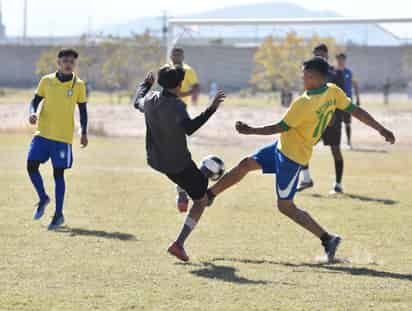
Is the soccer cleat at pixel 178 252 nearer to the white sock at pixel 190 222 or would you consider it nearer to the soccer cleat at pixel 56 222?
the white sock at pixel 190 222

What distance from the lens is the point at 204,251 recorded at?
9492 millimetres

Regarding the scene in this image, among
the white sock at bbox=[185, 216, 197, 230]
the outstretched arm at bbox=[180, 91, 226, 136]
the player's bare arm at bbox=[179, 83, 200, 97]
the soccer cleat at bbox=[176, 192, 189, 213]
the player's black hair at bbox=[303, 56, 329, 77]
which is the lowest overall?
the soccer cleat at bbox=[176, 192, 189, 213]

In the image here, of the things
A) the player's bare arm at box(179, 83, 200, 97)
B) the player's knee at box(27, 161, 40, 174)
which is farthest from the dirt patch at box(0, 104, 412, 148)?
the player's knee at box(27, 161, 40, 174)

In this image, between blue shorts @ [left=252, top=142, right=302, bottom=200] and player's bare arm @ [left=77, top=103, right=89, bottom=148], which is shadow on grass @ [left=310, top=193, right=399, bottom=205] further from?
blue shorts @ [left=252, top=142, right=302, bottom=200]

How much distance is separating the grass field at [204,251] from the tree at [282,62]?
21.2 m

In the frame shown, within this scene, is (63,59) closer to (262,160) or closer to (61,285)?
(262,160)

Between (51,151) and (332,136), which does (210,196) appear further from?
(332,136)

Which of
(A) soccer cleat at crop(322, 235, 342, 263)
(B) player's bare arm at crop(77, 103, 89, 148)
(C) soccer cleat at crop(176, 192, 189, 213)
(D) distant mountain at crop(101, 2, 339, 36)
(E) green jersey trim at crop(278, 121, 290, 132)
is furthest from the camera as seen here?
(D) distant mountain at crop(101, 2, 339, 36)

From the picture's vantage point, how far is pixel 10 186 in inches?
591

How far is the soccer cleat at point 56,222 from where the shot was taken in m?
10.9

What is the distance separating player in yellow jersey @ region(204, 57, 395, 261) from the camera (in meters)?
8.55

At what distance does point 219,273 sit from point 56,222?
3.18 m

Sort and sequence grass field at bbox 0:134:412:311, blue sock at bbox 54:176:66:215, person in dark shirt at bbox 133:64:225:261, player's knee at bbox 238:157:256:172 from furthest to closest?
blue sock at bbox 54:176:66:215, player's knee at bbox 238:157:256:172, person in dark shirt at bbox 133:64:225:261, grass field at bbox 0:134:412:311

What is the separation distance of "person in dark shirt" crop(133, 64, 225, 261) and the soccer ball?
863 millimetres
